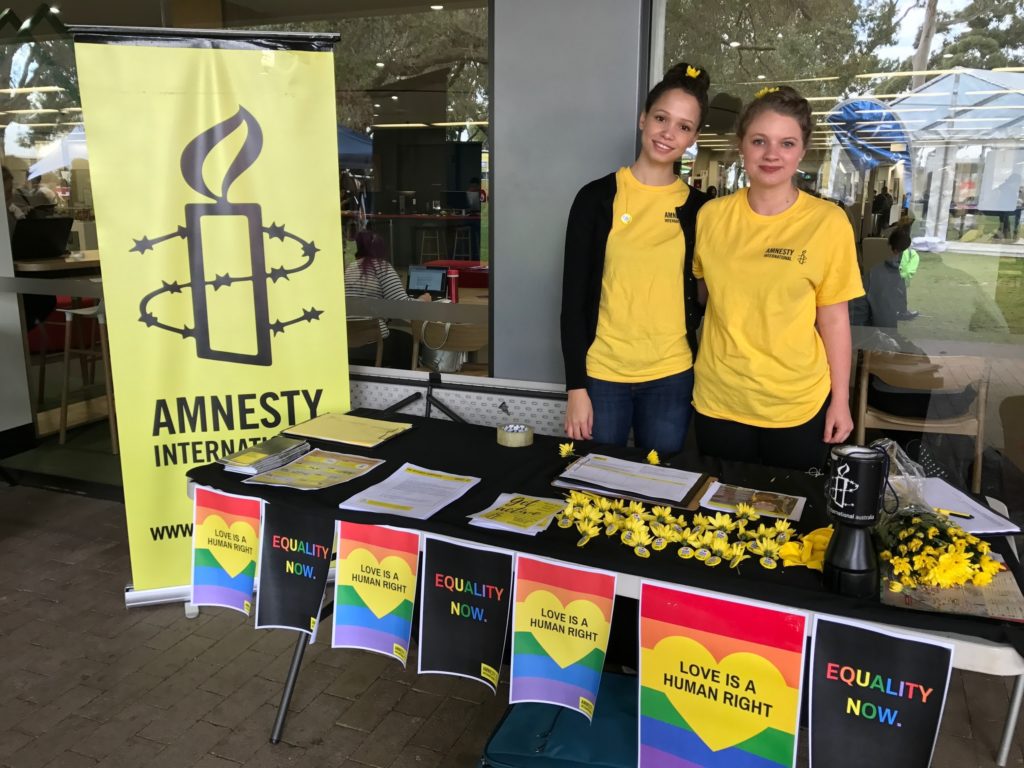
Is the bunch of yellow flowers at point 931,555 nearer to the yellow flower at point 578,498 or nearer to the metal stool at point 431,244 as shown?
the yellow flower at point 578,498

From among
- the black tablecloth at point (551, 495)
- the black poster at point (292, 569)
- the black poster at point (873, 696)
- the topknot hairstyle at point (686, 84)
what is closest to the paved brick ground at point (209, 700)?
the black poster at point (292, 569)

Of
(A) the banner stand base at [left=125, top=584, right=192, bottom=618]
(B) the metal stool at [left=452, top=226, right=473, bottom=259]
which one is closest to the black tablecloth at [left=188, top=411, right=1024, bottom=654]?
(B) the metal stool at [left=452, top=226, right=473, bottom=259]

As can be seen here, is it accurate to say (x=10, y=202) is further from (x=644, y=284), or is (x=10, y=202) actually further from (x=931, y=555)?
(x=931, y=555)

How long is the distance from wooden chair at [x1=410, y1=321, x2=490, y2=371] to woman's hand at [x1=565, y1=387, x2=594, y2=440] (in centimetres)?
89

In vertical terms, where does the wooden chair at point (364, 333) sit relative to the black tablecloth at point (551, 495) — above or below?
above

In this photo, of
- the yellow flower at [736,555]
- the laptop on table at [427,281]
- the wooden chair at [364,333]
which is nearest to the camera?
the yellow flower at [736,555]

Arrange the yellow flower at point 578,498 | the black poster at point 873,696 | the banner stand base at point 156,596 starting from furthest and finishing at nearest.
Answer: the banner stand base at point 156,596, the yellow flower at point 578,498, the black poster at point 873,696

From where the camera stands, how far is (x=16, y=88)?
4.35m

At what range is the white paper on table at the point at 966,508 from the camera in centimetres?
158

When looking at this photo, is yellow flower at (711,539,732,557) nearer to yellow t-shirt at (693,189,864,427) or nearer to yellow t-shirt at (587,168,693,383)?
yellow t-shirt at (693,189,864,427)

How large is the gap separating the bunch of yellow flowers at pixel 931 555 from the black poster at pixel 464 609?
716 mm

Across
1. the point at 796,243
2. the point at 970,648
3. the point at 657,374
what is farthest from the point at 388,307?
the point at 970,648

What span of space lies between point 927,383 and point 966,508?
58.4 inches

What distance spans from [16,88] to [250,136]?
276 cm
